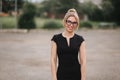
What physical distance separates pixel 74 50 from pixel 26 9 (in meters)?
26.9

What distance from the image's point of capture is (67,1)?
39.1 m

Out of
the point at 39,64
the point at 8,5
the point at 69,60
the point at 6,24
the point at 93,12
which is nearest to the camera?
the point at 69,60

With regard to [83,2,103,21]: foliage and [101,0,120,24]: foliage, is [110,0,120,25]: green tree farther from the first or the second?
[83,2,103,21]: foliage

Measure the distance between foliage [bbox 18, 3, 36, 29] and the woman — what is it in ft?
87.1

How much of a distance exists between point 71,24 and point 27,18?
26.8 meters

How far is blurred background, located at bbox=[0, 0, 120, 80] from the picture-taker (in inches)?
453

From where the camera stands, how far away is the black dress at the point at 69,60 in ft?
15.6

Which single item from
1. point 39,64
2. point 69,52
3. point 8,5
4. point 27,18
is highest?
point 69,52

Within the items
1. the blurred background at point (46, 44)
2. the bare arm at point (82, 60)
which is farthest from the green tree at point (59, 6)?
the bare arm at point (82, 60)

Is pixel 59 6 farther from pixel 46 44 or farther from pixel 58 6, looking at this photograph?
pixel 46 44

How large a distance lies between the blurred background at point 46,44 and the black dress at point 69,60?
5.72m

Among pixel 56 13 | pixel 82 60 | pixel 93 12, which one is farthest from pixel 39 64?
pixel 56 13

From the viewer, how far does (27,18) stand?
103 ft

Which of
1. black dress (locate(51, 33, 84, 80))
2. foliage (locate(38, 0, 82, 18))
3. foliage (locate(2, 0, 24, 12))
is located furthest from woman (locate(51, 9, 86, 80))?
foliage (locate(38, 0, 82, 18))
